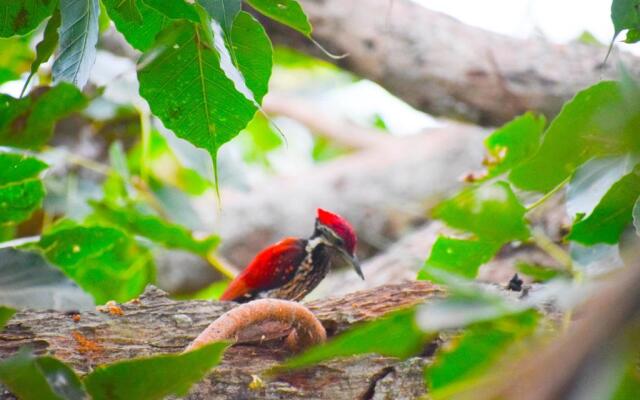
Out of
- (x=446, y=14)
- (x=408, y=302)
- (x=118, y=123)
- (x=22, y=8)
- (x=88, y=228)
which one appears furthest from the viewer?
(x=118, y=123)

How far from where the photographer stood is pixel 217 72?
1.73m

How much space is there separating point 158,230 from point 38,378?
216 cm

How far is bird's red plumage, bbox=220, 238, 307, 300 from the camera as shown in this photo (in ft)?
12.1

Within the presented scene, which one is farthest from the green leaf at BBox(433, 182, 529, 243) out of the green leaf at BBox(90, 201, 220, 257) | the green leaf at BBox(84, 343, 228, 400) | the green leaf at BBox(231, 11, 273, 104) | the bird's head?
the bird's head

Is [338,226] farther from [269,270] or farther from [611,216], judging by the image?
[611,216]

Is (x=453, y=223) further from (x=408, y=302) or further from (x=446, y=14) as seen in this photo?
(x=446, y=14)

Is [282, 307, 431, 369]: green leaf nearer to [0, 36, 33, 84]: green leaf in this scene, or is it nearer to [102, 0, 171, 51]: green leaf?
[102, 0, 171, 51]: green leaf

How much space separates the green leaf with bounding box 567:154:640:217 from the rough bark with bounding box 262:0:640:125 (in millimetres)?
2062

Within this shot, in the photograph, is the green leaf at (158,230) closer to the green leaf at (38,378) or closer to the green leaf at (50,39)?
the green leaf at (50,39)

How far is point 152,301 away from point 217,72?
76cm

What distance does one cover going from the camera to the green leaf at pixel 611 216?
2.03m

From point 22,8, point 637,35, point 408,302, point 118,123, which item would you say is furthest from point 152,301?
point 118,123

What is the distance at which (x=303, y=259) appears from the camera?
3.95 meters

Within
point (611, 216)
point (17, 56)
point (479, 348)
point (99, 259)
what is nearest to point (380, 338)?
point (479, 348)
